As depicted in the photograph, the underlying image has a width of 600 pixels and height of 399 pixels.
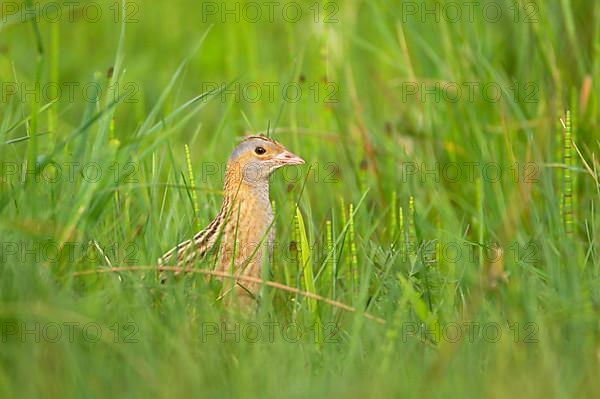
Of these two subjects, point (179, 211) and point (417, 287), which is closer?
point (417, 287)

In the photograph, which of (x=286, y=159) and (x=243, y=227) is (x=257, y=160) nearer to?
(x=286, y=159)

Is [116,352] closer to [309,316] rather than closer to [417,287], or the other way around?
[309,316]

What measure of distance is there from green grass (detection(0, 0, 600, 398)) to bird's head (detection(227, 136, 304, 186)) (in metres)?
0.16

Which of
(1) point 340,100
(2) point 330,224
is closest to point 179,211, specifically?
(2) point 330,224

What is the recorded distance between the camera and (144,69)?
981cm

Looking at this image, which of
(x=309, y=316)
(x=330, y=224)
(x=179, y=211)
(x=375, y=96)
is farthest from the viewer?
(x=375, y=96)

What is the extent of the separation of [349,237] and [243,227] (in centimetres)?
51

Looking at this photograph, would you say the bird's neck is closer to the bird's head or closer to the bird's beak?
the bird's head

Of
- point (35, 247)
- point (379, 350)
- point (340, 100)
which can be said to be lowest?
point (379, 350)

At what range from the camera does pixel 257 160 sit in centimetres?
563

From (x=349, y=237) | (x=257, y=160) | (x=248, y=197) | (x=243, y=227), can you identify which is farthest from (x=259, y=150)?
(x=349, y=237)

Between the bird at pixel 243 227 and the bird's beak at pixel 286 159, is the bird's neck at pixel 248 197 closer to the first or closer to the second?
the bird at pixel 243 227

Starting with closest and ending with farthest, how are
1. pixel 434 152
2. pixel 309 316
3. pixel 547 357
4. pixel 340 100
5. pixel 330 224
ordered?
1. pixel 547 357
2. pixel 309 316
3. pixel 330 224
4. pixel 434 152
5. pixel 340 100

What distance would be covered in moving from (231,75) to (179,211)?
2.53 metres
